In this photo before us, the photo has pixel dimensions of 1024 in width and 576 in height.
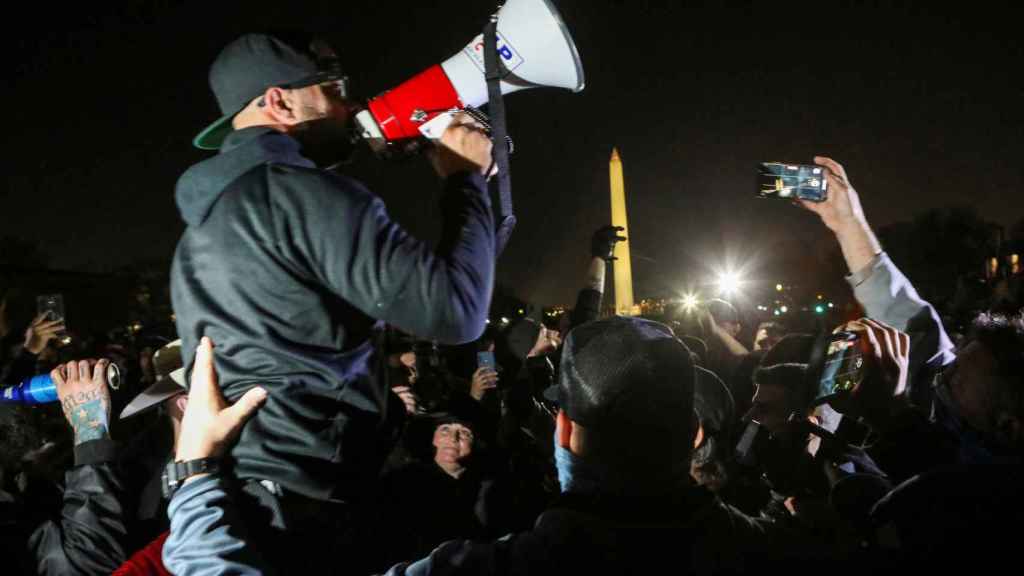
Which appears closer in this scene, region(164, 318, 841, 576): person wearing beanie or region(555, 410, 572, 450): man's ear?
region(164, 318, 841, 576): person wearing beanie

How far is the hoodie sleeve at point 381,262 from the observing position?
155cm

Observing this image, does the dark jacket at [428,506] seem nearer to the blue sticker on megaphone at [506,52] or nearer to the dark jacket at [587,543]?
the dark jacket at [587,543]

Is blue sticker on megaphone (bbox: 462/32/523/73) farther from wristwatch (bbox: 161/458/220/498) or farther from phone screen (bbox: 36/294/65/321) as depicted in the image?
phone screen (bbox: 36/294/65/321)

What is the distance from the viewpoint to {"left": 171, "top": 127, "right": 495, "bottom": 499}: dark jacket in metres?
1.56

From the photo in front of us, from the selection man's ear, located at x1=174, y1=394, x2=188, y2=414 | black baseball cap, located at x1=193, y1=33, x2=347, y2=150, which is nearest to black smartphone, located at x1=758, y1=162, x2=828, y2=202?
black baseball cap, located at x1=193, y1=33, x2=347, y2=150

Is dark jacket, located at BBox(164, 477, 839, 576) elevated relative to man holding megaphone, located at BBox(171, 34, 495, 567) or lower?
lower

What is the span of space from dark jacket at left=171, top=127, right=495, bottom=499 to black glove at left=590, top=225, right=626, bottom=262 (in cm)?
365

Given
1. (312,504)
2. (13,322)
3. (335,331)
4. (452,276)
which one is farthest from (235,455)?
(13,322)

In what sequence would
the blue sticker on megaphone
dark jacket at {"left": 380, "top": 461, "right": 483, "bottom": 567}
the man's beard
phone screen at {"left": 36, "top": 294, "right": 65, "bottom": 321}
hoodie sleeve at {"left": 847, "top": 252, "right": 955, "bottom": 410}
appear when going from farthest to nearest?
phone screen at {"left": 36, "top": 294, "right": 65, "bottom": 321}
hoodie sleeve at {"left": 847, "top": 252, "right": 955, "bottom": 410}
the blue sticker on megaphone
dark jacket at {"left": 380, "top": 461, "right": 483, "bottom": 567}
the man's beard

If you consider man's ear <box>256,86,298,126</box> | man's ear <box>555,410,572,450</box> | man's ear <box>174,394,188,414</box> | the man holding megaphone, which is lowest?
man's ear <box>174,394,188,414</box>

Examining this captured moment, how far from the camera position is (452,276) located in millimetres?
1576

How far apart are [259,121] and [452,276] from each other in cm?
81

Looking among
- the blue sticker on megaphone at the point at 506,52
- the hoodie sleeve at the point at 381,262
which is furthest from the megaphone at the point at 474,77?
the hoodie sleeve at the point at 381,262

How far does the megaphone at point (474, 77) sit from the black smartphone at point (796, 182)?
1060 millimetres
